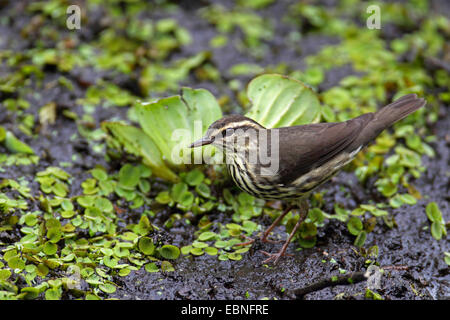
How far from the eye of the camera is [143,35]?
8133 millimetres

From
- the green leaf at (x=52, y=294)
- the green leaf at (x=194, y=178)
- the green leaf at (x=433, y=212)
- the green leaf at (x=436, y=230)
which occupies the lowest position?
the green leaf at (x=52, y=294)

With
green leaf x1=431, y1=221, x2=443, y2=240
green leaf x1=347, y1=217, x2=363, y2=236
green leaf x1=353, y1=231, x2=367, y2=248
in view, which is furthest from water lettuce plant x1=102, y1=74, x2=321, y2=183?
green leaf x1=431, y1=221, x2=443, y2=240

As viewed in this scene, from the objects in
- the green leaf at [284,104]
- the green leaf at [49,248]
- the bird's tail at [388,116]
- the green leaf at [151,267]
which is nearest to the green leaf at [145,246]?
the green leaf at [151,267]

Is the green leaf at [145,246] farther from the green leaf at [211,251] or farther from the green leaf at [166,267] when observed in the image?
the green leaf at [211,251]

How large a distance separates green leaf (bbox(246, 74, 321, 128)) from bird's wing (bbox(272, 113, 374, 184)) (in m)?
0.65

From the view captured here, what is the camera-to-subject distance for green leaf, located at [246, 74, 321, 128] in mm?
5789

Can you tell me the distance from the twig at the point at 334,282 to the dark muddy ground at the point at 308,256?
4 cm

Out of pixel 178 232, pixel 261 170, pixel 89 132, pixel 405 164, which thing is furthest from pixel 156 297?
pixel 405 164

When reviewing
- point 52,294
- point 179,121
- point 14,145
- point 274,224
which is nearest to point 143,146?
point 179,121

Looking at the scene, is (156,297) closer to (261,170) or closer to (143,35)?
(261,170)

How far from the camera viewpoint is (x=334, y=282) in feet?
15.0

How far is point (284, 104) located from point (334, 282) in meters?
2.03

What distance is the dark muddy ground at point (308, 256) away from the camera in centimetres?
460

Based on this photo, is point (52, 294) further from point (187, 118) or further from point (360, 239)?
point (360, 239)
